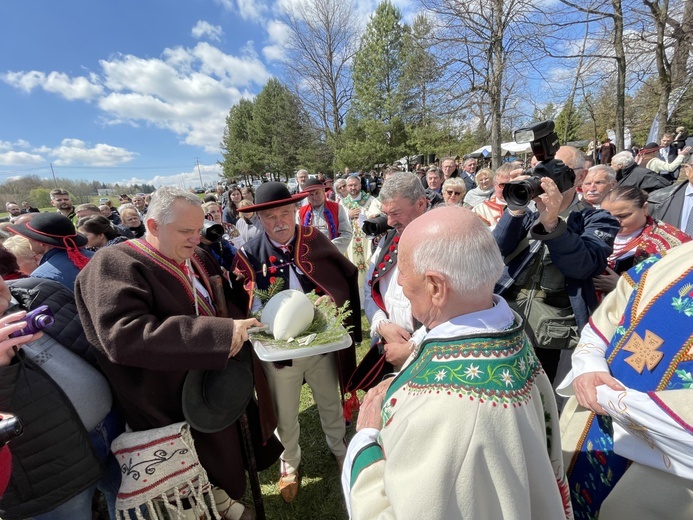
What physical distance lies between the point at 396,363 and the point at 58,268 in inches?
101

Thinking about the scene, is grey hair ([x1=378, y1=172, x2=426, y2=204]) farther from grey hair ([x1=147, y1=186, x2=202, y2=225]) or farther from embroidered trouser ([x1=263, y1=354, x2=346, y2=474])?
embroidered trouser ([x1=263, y1=354, x2=346, y2=474])

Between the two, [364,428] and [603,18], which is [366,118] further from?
[364,428]

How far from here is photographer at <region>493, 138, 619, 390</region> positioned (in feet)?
6.63

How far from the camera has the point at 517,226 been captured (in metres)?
2.26

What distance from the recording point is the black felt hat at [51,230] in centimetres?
262

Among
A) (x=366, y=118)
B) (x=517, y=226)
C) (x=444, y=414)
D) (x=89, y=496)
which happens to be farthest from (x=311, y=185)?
(x=366, y=118)

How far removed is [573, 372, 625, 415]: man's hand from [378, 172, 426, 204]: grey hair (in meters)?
1.43

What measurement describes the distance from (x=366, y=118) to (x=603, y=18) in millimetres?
20310

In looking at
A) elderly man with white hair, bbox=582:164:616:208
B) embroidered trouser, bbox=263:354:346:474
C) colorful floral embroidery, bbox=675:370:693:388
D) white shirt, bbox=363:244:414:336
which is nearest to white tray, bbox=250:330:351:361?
white shirt, bbox=363:244:414:336

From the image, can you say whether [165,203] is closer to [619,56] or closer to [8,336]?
[8,336]

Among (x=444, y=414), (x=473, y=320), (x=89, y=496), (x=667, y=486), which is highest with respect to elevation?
(x=473, y=320)

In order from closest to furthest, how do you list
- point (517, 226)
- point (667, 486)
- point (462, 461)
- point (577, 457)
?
1. point (462, 461)
2. point (667, 486)
3. point (577, 457)
4. point (517, 226)

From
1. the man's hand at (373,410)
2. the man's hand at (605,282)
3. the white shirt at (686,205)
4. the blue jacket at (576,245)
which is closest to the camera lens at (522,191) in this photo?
the blue jacket at (576,245)

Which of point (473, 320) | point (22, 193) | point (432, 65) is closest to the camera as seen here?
point (473, 320)
